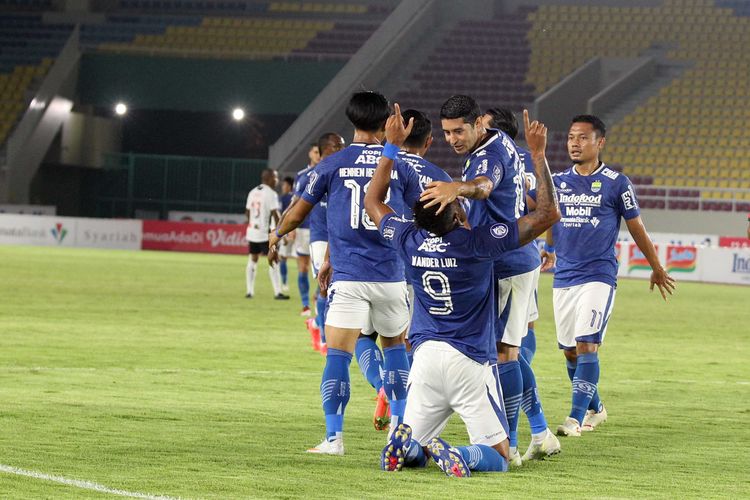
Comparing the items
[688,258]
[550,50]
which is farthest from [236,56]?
[688,258]

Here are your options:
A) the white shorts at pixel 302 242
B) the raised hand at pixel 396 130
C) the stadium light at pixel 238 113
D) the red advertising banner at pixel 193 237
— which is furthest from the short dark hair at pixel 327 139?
the stadium light at pixel 238 113

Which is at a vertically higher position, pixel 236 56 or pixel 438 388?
pixel 236 56

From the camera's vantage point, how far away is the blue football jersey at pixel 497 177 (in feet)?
24.3

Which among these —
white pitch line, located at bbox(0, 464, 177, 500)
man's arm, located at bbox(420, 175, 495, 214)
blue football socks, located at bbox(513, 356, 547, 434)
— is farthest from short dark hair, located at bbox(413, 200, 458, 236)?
white pitch line, located at bbox(0, 464, 177, 500)

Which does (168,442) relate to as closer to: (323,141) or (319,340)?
(323,141)

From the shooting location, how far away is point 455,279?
286 inches

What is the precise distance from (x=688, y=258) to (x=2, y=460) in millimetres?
29189

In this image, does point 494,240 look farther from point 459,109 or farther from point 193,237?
point 193,237

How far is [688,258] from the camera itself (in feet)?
114

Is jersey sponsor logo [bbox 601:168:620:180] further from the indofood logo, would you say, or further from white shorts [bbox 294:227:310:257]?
the indofood logo

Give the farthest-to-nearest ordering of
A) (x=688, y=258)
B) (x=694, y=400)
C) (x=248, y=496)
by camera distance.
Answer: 1. (x=688, y=258)
2. (x=694, y=400)
3. (x=248, y=496)

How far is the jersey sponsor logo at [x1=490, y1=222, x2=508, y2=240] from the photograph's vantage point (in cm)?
711

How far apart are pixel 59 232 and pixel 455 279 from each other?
3618 centimetres

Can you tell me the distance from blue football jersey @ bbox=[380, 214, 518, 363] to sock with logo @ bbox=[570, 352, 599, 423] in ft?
6.94
